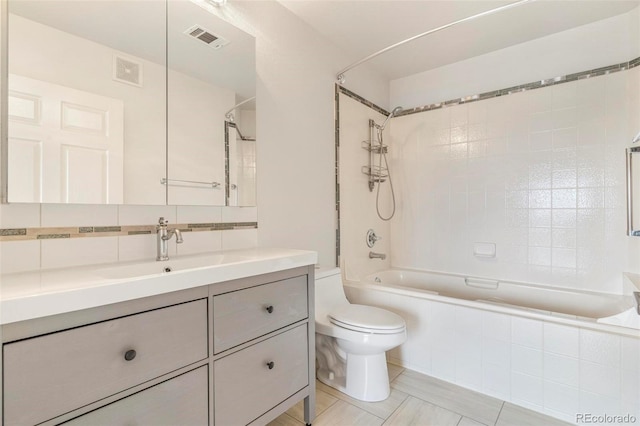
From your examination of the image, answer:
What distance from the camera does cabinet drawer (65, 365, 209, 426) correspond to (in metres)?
0.86

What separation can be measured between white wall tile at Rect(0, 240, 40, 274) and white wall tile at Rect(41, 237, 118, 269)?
22 millimetres

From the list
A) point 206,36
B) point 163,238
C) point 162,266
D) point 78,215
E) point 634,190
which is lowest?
point 162,266

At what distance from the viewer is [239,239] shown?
5.67 feet

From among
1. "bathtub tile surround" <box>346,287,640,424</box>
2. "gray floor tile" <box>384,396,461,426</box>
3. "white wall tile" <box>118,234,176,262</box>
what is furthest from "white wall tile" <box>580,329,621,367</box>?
"white wall tile" <box>118,234,176,262</box>

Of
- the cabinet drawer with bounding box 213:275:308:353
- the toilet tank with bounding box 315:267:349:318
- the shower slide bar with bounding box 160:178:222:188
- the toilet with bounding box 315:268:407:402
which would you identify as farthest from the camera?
the toilet tank with bounding box 315:267:349:318

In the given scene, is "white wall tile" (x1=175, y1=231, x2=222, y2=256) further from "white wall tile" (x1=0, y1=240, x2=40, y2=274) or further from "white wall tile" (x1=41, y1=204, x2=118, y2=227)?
"white wall tile" (x1=0, y1=240, x2=40, y2=274)

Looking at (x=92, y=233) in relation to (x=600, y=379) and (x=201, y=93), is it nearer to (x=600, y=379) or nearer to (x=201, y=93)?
(x=201, y=93)

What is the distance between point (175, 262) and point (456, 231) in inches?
93.2

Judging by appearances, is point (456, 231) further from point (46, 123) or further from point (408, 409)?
point (46, 123)

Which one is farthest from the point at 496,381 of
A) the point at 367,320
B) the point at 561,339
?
the point at 367,320

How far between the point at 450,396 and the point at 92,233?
6.69 ft

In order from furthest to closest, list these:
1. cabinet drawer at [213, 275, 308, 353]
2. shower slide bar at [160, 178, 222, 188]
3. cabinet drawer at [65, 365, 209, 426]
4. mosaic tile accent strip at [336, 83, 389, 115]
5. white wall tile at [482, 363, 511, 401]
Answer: mosaic tile accent strip at [336, 83, 389, 115] < white wall tile at [482, 363, 511, 401] < shower slide bar at [160, 178, 222, 188] < cabinet drawer at [213, 275, 308, 353] < cabinet drawer at [65, 365, 209, 426]

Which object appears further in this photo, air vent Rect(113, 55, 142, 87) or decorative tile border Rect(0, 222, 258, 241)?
air vent Rect(113, 55, 142, 87)

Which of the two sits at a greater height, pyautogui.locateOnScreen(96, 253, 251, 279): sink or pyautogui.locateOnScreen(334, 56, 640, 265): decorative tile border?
pyautogui.locateOnScreen(334, 56, 640, 265): decorative tile border
